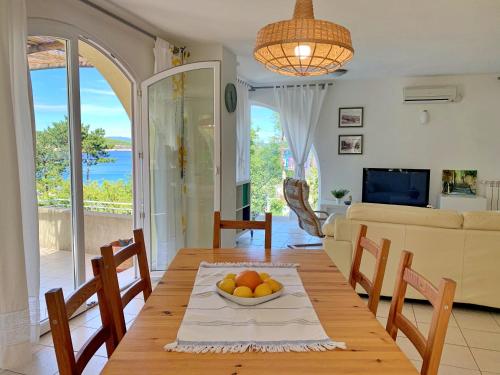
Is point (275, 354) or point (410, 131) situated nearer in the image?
point (275, 354)

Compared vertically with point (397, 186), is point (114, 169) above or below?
above

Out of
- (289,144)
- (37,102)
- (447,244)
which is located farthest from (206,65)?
(289,144)

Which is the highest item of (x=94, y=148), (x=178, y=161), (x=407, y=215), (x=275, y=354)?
(x=94, y=148)

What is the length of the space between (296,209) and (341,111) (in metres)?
2.60

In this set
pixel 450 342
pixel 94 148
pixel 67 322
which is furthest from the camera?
pixel 94 148

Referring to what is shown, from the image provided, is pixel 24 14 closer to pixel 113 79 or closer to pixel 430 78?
pixel 113 79

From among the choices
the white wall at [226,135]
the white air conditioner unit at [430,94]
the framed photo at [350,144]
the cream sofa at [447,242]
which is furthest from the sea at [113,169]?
the white air conditioner unit at [430,94]

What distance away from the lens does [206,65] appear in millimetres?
3512

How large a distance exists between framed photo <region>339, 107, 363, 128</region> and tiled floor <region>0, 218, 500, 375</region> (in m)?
3.70

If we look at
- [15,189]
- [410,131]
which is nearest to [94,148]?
[15,189]

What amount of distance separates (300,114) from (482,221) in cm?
392

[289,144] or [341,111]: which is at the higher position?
[341,111]

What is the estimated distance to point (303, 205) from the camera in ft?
14.1

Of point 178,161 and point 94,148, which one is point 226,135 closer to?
point 178,161
